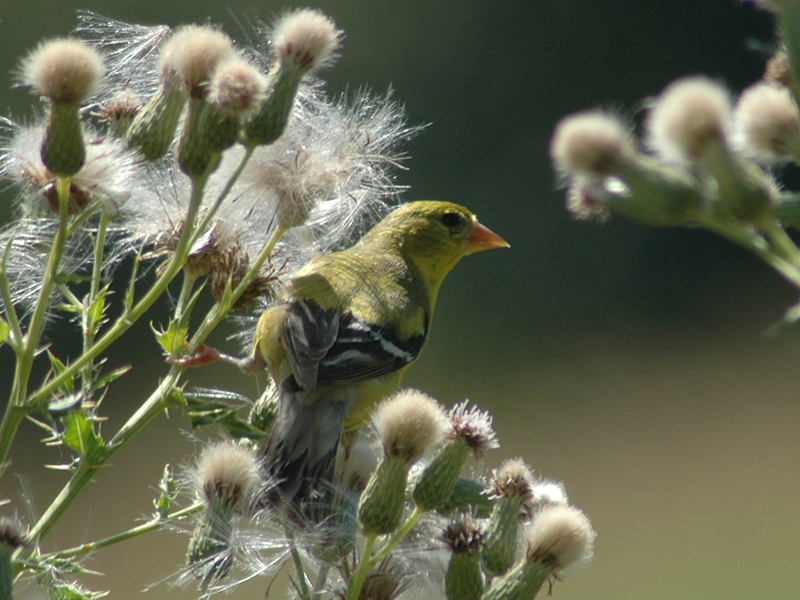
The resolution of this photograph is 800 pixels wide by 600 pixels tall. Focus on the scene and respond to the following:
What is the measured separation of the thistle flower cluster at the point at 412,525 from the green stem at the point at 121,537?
0.04 meters

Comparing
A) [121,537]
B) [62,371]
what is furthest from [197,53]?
[121,537]

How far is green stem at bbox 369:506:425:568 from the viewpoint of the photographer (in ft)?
5.21

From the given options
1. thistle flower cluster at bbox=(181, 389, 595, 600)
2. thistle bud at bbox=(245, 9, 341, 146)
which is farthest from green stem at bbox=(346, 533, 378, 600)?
thistle bud at bbox=(245, 9, 341, 146)

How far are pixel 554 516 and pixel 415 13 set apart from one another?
39.0 ft

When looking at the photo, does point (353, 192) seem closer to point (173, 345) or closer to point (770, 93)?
point (173, 345)

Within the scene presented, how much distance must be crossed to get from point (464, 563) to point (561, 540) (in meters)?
0.17

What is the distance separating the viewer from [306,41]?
71.3 inches

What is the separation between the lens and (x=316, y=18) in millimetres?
1854

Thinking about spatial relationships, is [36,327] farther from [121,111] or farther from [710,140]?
[710,140]

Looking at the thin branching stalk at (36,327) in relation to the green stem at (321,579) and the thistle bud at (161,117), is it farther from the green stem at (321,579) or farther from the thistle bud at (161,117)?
the green stem at (321,579)

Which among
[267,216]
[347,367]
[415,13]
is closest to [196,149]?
[267,216]

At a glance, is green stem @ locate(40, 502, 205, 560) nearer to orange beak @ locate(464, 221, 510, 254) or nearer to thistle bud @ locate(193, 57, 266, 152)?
thistle bud @ locate(193, 57, 266, 152)

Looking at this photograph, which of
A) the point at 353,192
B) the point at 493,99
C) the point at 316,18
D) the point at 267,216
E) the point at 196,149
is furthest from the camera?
the point at 493,99

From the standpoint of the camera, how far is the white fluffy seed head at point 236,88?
65.3 inches
